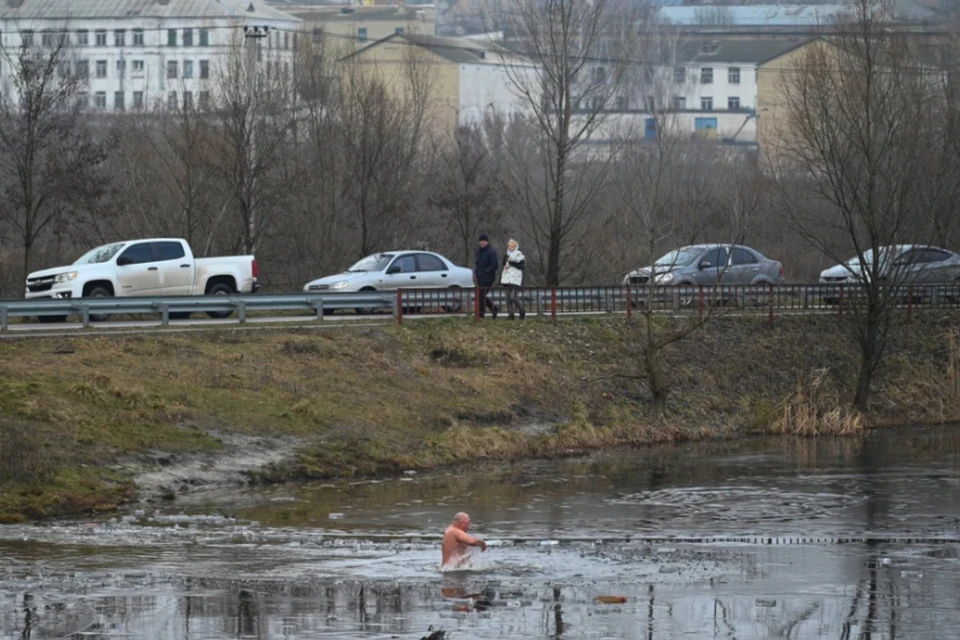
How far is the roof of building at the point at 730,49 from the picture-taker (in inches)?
5448

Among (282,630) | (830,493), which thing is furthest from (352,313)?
→ (282,630)

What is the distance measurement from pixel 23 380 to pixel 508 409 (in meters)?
9.66

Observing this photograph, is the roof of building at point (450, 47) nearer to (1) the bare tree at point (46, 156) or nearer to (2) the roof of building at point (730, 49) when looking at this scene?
(2) the roof of building at point (730, 49)

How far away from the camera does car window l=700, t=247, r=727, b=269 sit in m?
43.3

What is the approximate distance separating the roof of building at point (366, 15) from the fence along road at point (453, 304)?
12614 cm

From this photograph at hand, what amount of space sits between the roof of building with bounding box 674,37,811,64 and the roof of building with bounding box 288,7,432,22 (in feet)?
98.5

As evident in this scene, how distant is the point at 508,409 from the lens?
32.7 metres

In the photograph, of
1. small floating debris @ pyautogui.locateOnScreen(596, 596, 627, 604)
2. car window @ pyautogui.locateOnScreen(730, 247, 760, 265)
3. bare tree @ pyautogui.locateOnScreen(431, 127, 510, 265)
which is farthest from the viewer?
bare tree @ pyautogui.locateOnScreen(431, 127, 510, 265)

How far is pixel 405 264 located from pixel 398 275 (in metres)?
0.39

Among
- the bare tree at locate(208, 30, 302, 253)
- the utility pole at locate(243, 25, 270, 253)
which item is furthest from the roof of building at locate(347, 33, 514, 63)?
the utility pole at locate(243, 25, 270, 253)

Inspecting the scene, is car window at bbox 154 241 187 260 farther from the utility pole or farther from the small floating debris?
the small floating debris

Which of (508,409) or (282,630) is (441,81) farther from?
(282,630)

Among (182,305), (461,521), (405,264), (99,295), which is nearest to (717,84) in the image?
(405,264)

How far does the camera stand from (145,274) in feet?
123
